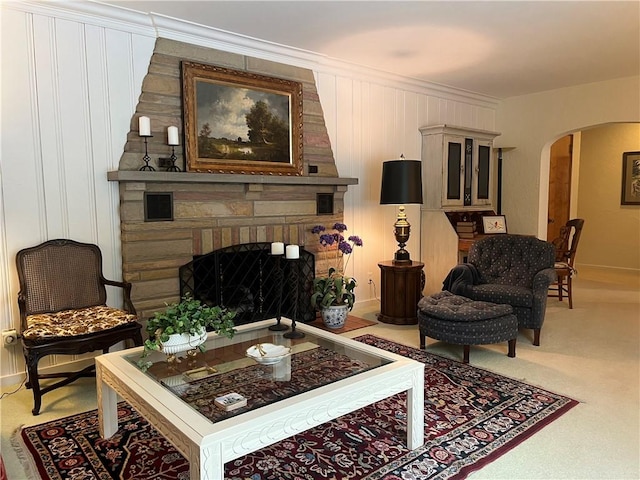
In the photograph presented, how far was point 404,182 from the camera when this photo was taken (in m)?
4.40

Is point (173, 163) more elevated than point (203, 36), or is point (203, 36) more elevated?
point (203, 36)

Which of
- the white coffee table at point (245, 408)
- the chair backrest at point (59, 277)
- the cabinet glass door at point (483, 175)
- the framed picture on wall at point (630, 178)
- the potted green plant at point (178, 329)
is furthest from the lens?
the framed picture on wall at point (630, 178)

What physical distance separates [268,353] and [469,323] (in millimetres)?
1648

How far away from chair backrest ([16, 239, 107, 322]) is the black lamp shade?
103 inches

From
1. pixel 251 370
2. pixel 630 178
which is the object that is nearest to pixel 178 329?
pixel 251 370

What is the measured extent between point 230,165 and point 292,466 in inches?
98.9

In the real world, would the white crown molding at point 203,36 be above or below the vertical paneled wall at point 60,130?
above

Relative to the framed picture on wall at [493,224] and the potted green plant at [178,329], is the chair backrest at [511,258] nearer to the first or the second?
the framed picture on wall at [493,224]

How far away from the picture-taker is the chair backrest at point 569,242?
522 cm

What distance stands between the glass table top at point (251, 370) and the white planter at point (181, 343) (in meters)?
0.05

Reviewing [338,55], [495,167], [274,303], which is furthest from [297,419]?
[495,167]

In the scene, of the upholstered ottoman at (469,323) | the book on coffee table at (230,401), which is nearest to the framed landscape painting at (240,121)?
the upholstered ottoman at (469,323)

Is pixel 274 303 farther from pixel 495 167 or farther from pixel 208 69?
pixel 495 167

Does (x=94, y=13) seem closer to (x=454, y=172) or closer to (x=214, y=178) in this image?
(x=214, y=178)
